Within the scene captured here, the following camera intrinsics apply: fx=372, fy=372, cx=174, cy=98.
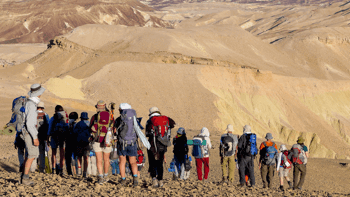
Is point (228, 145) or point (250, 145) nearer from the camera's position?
point (250, 145)

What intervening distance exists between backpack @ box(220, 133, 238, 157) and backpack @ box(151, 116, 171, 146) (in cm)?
218

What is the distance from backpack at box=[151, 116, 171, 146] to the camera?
7.30m

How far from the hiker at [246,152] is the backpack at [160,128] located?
2.40 metres

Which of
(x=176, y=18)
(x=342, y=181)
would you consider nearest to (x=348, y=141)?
(x=342, y=181)

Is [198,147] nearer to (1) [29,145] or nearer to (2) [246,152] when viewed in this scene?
(2) [246,152]

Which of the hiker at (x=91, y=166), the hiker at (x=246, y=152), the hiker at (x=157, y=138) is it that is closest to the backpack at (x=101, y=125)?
the hiker at (x=157, y=138)

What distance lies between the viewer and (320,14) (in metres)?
122

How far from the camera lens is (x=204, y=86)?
3275cm

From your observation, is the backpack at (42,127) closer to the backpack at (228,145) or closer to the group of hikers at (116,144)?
the group of hikers at (116,144)

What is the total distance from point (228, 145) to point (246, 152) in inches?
18.0

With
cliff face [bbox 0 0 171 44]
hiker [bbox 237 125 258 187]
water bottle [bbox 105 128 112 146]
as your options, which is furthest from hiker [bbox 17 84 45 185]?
cliff face [bbox 0 0 171 44]

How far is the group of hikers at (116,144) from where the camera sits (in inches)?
264

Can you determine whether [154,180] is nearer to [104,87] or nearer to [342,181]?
[342,181]

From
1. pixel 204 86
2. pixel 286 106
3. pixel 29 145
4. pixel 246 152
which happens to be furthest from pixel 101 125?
pixel 286 106
